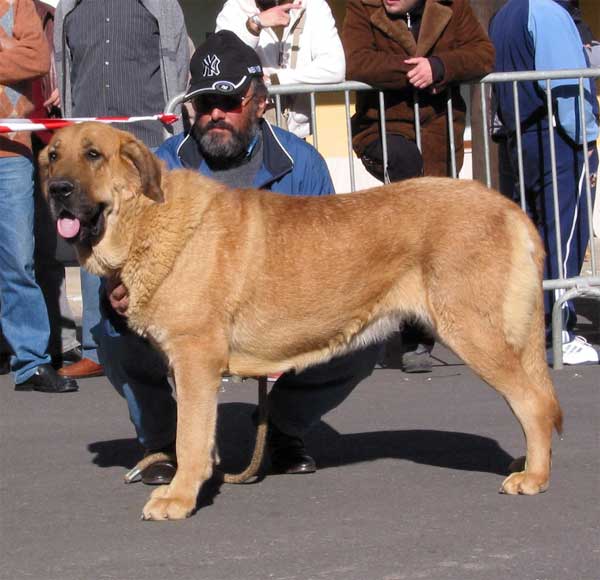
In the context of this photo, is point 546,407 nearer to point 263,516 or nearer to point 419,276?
point 419,276

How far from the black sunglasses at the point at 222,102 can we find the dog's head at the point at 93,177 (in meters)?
→ 0.70

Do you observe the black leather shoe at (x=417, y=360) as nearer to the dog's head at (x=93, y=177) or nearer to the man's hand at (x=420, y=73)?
the man's hand at (x=420, y=73)

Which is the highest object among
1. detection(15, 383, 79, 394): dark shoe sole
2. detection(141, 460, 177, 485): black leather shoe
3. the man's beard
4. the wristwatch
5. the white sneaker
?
the wristwatch

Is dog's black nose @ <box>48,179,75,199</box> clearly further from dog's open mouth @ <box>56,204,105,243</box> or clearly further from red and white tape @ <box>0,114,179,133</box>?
red and white tape @ <box>0,114,179,133</box>

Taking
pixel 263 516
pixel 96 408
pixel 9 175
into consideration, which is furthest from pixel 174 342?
pixel 9 175

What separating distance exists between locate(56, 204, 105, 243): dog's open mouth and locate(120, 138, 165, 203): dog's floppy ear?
196 millimetres

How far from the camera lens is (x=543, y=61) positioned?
8.04m

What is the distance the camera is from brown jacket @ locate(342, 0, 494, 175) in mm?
7707

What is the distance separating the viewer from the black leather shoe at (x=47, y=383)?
7.57 metres

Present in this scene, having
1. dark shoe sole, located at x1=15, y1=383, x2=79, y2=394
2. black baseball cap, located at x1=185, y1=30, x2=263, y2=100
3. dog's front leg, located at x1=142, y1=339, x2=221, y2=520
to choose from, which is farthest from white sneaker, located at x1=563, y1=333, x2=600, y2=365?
dog's front leg, located at x1=142, y1=339, x2=221, y2=520

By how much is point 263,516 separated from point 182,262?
3.55 feet

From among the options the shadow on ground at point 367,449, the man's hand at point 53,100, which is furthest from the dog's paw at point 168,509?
the man's hand at point 53,100

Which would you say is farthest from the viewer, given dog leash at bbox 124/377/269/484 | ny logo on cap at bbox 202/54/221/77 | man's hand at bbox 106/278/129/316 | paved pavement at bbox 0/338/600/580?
ny logo on cap at bbox 202/54/221/77

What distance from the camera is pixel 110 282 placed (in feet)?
16.9
